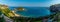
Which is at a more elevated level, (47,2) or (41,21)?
(47,2)

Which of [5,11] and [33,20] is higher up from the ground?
[5,11]

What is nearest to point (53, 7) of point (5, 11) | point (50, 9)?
point (50, 9)

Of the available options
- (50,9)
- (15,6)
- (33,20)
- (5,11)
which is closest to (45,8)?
(50,9)

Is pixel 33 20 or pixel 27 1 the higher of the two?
pixel 27 1

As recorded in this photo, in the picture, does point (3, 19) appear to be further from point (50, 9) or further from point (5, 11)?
point (50, 9)

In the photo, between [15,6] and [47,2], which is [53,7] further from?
[15,6]

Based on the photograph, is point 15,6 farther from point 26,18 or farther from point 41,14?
point 41,14

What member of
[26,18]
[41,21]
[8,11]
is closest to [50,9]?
[41,21]
